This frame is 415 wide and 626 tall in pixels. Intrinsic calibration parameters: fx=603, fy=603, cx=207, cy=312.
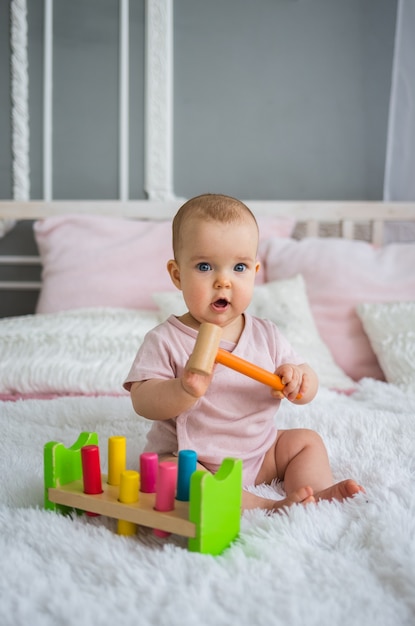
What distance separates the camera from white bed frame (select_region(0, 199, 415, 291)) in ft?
6.55

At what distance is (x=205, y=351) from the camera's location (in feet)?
2.25

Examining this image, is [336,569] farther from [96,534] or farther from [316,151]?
[316,151]

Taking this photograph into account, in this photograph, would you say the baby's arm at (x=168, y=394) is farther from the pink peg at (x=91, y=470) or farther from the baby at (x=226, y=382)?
the pink peg at (x=91, y=470)

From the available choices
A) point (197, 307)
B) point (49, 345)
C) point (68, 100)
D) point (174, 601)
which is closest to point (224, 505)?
point (174, 601)

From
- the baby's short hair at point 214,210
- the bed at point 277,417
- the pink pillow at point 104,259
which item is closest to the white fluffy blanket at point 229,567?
the bed at point 277,417

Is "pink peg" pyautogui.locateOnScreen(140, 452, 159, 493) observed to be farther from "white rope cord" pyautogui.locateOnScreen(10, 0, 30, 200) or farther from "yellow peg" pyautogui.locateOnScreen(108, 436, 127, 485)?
"white rope cord" pyautogui.locateOnScreen(10, 0, 30, 200)

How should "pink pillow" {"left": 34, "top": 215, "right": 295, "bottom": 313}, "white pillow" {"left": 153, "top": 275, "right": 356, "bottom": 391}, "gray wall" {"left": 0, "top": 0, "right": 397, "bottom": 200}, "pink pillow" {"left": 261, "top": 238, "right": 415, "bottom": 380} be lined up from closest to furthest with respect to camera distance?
"white pillow" {"left": 153, "top": 275, "right": 356, "bottom": 391} < "pink pillow" {"left": 261, "top": 238, "right": 415, "bottom": 380} < "pink pillow" {"left": 34, "top": 215, "right": 295, "bottom": 313} < "gray wall" {"left": 0, "top": 0, "right": 397, "bottom": 200}

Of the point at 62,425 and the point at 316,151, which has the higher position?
the point at 316,151

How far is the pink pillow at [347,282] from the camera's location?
163cm

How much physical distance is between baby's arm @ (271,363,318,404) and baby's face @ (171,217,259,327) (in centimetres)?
11

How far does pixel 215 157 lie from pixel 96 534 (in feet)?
5.79

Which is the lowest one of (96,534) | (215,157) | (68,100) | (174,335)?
(96,534)

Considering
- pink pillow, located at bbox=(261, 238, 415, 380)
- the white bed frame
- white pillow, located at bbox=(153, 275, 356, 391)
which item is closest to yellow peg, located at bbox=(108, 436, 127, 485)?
white pillow, located at bbox=(153, 275, 356, 391)

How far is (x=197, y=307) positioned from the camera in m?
0.82
